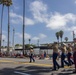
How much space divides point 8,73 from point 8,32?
49621mm

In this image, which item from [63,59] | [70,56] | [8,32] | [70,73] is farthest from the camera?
[8,32]

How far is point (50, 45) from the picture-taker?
685 inches

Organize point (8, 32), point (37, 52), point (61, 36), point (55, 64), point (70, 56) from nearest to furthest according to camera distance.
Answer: point (55, 64) → point (70, 56) → point (37, 52) → point (8, 32) → point (61, 36)

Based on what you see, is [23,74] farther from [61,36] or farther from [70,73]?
[61,36]

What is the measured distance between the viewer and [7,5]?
68.6 m

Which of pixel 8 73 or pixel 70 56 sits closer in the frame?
pixel 8 73

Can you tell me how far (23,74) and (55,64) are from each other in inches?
96.3

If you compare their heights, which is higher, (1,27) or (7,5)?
(7,5)

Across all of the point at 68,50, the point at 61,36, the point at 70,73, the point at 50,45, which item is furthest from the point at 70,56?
the point at 61,36

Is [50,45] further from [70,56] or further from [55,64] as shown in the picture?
[70,56]

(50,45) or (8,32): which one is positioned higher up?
(8,32)

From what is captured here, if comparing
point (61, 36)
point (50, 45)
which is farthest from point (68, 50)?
point (61, 36)

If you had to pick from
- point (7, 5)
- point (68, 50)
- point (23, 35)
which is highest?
point (7, 5)

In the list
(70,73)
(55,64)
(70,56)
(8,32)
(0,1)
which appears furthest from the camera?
(0,1)
